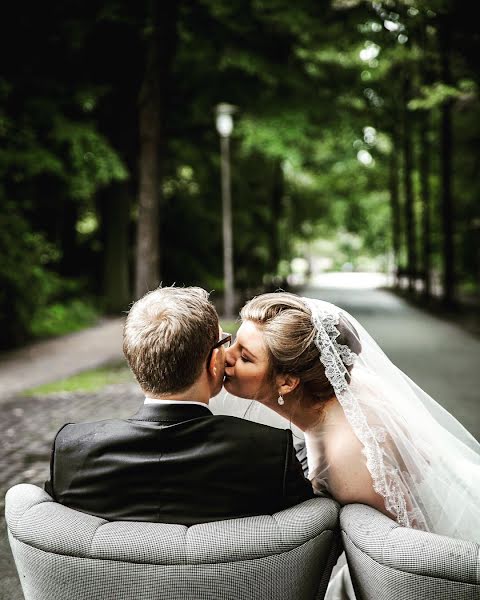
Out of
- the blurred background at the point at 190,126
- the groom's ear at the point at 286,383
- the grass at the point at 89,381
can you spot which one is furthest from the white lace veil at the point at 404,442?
the blurred background at the point at 190,126

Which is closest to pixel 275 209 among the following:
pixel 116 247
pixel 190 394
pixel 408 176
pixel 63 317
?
pixel 408 176

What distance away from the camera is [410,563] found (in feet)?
6.34

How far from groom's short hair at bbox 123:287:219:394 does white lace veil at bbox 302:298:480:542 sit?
0.55 m

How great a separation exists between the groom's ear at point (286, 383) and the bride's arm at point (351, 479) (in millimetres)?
280

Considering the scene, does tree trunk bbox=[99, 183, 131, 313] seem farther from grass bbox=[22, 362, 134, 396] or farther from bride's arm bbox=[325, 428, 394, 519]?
bride's arm bbox=[325, 428, 394, 519]

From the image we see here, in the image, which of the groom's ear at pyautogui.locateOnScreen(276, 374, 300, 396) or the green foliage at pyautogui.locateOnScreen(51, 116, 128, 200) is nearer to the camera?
the groom's ear at pyautogui.locateOnScreen(276, 374, 300, 396)

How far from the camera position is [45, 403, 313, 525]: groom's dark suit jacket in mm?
2047

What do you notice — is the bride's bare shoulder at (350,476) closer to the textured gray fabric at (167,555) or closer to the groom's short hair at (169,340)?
the textured gray fabric at (167,555)

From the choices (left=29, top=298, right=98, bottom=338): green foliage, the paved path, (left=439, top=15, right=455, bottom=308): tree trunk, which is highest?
(left=439, top=15, right=455, bottom=308): tree trunk

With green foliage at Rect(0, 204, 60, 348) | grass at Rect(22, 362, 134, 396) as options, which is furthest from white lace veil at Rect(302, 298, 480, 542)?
green foliage at Rect(0, 204, 60, 348)

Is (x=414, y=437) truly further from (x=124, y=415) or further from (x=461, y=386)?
(x=461, y=386)

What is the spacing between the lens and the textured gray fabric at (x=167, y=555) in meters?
1.96

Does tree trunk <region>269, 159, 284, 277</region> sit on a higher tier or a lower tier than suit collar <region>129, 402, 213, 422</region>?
higher

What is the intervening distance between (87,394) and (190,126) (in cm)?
1360
